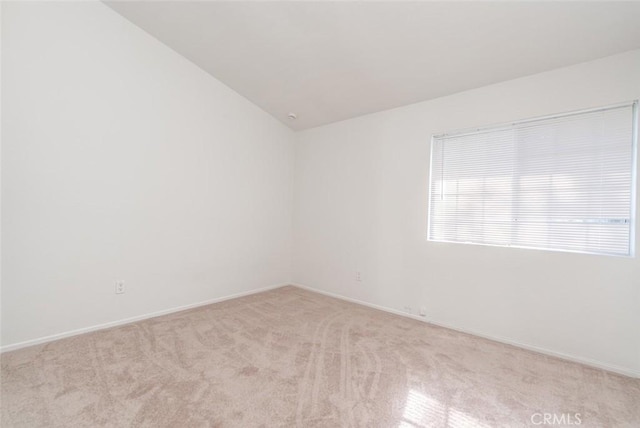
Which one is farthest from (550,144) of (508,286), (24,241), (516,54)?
(24,241)

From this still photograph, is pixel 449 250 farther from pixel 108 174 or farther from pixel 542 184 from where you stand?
pixel 108 174

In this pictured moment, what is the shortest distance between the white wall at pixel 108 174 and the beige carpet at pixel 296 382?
→ 0.47 meters

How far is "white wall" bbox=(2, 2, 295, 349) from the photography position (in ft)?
7.32

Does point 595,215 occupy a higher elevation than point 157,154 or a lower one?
lower

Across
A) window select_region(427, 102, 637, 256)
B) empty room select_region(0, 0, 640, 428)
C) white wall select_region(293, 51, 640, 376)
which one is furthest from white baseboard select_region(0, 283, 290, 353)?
window select_region(427, 102, 637, 256)

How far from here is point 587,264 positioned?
227 cm

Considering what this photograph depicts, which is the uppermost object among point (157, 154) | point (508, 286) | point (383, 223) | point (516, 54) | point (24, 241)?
point (516, 54)

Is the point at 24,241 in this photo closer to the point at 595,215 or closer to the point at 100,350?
the point at 100,350

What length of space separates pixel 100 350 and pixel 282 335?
1497 mm

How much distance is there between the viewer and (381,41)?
2438mm
